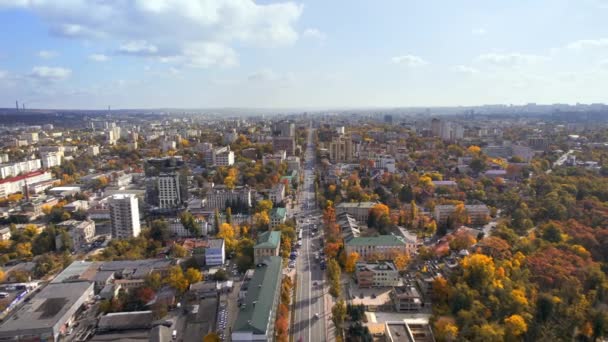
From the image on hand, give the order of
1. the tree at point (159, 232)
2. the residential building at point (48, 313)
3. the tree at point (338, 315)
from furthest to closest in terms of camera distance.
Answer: the tree at point (159, 232) → the tree at point (338, 315) → the residential building at point (48, 313)

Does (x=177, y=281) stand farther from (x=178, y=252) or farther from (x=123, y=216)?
(x=123, y=216)

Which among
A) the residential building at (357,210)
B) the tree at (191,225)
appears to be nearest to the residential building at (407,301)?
the residential building at (357,210)

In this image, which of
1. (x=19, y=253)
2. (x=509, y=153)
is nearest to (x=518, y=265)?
(x=19, y=253)

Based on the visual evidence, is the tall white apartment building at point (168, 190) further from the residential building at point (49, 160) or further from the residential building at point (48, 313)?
the residential building at point (49, 160)

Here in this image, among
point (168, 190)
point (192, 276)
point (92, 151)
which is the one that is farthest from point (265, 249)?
point (92, 151)

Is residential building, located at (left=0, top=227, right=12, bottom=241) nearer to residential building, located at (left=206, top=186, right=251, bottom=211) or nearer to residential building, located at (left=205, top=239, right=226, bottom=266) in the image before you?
residential building, located at (left=206, top=186, right=251, bottom=211)

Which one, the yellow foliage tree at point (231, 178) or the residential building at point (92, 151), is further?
the residential building at point (92, 151)
